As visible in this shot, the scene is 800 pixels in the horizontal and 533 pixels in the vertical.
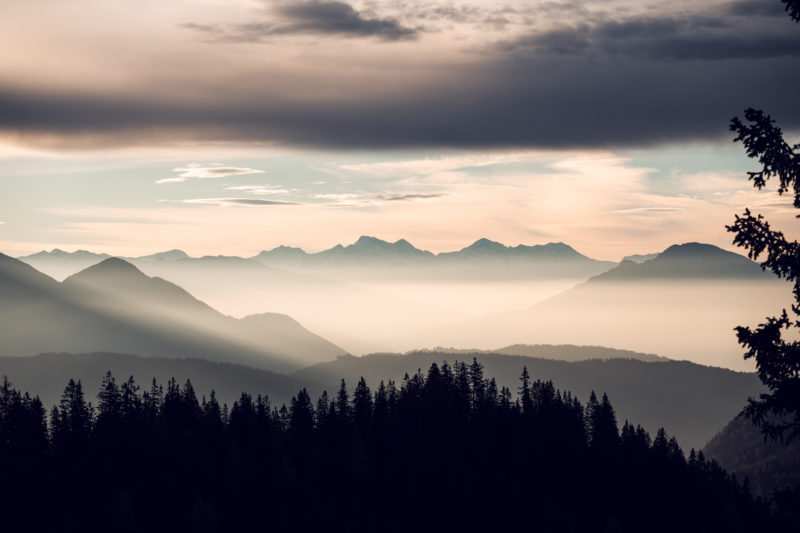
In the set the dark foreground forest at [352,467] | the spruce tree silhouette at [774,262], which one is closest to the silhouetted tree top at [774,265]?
the spruce tree silhouette at [774,262]

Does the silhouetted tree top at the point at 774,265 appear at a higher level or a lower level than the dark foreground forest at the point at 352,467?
higher

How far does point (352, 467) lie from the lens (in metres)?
110

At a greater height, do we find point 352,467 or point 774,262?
point 774,262

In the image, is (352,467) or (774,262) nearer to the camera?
(774,262)

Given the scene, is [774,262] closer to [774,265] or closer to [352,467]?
[774,265]

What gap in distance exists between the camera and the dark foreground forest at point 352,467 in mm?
94375

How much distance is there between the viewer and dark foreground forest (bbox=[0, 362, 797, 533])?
9438 centimetres

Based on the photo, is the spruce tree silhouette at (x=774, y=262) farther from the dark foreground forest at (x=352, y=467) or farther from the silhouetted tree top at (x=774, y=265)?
the dark foreground forest at (x=352, y=467)

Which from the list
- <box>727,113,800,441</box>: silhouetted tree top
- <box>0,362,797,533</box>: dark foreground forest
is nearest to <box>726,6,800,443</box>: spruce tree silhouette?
<box>727,113,800,441</box>: silhouetted tree top

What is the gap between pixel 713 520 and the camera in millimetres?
135500

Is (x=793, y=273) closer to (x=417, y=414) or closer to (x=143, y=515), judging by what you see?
(x=143, y=515)

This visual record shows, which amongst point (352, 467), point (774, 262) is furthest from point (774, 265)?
point (352, 467)

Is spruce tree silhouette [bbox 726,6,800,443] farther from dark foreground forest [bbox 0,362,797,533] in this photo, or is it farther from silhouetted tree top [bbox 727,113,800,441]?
dark foreground forest [bbox 0,362,797,533]

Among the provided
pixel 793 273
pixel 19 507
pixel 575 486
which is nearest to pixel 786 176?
pixel 793 273
